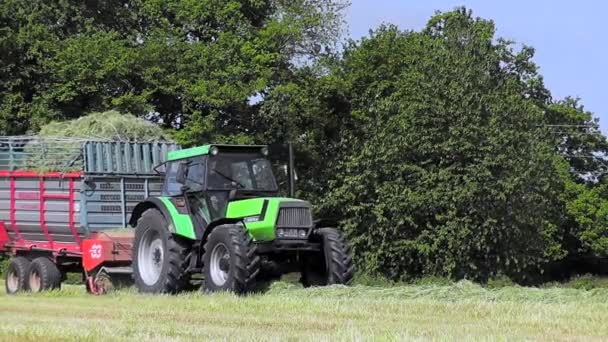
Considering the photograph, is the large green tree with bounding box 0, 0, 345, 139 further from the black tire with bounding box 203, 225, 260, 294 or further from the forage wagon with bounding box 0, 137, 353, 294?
the black tire with bounding box 203, 225, 260, 294

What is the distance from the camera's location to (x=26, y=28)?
30.9 meters

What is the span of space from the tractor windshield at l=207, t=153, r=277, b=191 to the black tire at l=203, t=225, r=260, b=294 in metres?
0.93

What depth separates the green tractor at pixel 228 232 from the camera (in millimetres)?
13828

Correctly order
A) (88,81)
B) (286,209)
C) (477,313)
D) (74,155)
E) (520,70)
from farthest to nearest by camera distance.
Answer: (520,70), (88,81), (74,155), (286,209), (477,313)

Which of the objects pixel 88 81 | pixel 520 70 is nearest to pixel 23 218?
pixel 88 81

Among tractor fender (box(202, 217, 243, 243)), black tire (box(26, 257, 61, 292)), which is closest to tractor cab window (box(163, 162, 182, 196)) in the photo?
tractor fender (box(202, 217, 243, 243))

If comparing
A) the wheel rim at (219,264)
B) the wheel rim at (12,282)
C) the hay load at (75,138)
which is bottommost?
the wheel rim at (12,282)

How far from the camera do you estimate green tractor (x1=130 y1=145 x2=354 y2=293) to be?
13828 millimetres

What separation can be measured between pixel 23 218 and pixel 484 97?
63.0 feet

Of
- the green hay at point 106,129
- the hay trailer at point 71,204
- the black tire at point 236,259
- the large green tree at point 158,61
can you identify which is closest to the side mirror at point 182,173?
the black tire at point 236,259

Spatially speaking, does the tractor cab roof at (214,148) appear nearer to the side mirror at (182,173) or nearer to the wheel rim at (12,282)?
the side mirror at (182,173)

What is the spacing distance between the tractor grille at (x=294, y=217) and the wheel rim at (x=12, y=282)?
6.66 metres

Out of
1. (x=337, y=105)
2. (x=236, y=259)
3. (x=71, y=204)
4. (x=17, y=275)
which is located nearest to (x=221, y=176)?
(x=236, y=259)

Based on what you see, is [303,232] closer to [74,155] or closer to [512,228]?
[74,155]
